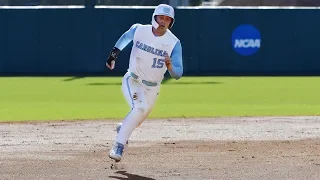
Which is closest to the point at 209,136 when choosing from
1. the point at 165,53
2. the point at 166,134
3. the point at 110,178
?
the point at 166,134

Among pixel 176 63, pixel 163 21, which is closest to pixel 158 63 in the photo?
pixel 176 63

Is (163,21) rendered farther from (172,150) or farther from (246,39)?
(246,39)

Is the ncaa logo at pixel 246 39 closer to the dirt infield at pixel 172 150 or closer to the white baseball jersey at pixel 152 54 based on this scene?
the dirt infield at pixel 172 150

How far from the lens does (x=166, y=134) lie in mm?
12367

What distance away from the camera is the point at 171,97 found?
1888 centimetres

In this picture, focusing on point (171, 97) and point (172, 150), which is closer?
point (172, 150)

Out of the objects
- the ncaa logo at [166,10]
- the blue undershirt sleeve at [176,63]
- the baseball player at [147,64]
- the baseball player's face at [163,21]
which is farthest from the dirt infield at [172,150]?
the ncaa logo at [166,10]

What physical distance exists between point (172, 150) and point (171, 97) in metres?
8.28

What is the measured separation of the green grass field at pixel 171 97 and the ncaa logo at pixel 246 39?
1654 millimetres

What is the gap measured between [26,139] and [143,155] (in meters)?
2.24

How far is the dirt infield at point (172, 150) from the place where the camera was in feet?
28.8

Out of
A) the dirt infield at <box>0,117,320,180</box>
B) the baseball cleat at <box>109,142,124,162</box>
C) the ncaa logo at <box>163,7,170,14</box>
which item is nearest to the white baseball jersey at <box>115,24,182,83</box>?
the ncaa logo at <box>163,7,170,14</box>

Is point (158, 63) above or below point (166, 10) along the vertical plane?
below

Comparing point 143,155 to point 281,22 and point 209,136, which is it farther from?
point 281,22
